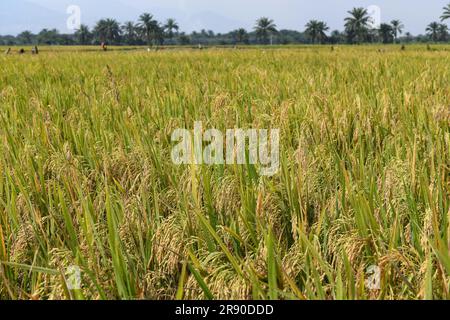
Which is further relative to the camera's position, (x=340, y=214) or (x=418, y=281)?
(x=340, y=214)

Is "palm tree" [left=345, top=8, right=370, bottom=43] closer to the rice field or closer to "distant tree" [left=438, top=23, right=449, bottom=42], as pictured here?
"distant tree" [left=438, top=23, right=449, bottom=42]

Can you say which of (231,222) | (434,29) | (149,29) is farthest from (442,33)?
(231,222)

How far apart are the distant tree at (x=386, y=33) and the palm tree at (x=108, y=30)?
1828 inches

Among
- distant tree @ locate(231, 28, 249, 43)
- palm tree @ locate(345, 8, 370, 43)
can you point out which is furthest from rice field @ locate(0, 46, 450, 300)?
distant tree @ locate(231, 28, 249, 43)

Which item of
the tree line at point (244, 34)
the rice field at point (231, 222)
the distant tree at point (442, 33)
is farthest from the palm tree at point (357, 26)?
the rice field at point (231, 222)

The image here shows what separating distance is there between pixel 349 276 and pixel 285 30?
17102 centimetres

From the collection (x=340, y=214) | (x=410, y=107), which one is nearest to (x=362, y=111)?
(x=410, y=107)

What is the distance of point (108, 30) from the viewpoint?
258 feet

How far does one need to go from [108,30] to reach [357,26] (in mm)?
43123

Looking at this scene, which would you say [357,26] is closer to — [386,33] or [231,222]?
[386,33]
